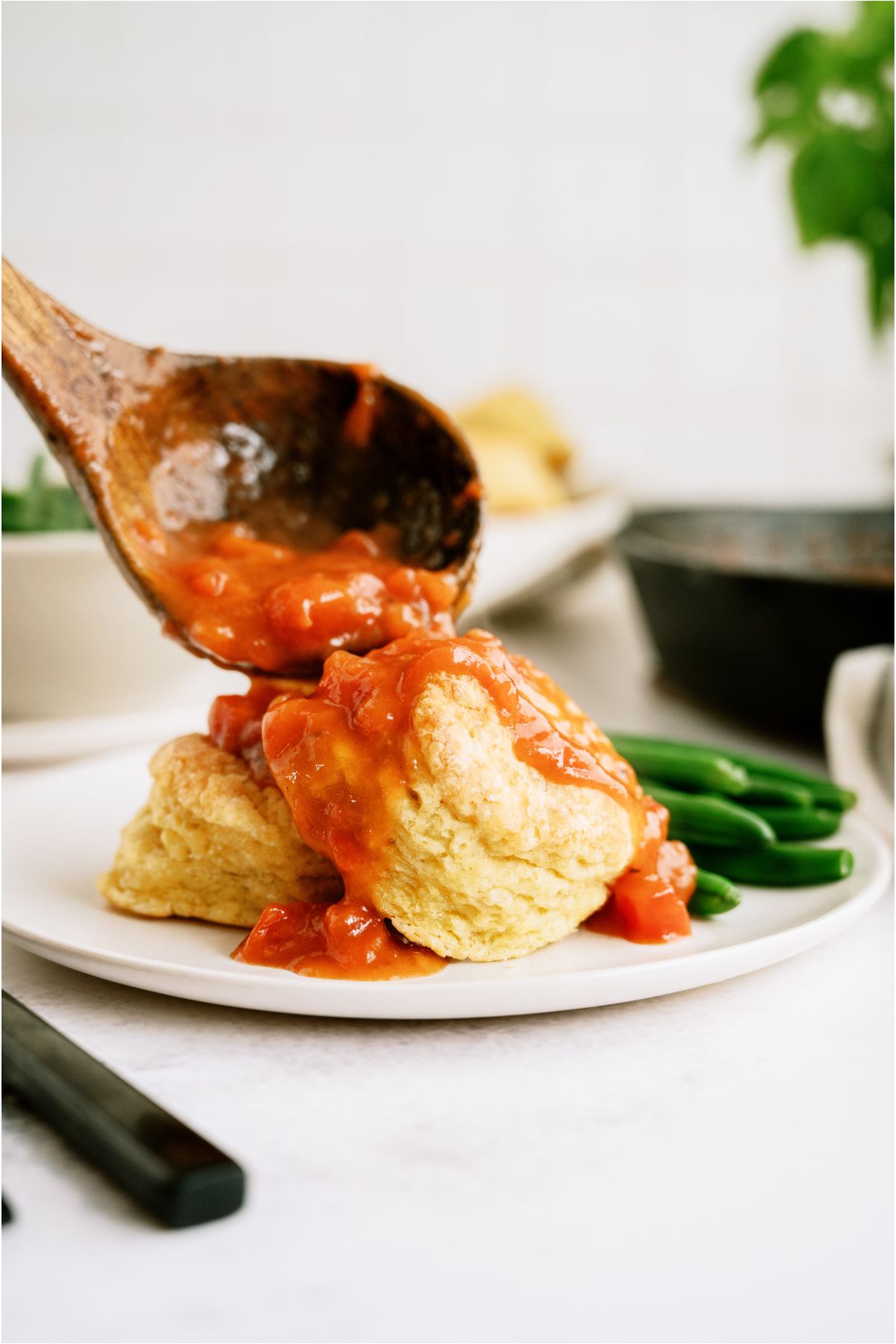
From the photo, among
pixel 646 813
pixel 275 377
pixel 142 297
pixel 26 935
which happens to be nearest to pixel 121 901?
pixel 26 935

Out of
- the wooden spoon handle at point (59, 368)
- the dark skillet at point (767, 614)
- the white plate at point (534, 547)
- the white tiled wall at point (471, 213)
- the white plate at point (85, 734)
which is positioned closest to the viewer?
the wooden spoon handle at point (59, 368)

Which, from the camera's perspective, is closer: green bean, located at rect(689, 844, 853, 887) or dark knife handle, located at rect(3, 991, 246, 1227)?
dark knife handle, located at rect(3, 991, 246, 1227)

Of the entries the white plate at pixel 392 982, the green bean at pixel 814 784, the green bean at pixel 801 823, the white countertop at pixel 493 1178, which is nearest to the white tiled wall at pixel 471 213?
the green bean at pixel 814 784

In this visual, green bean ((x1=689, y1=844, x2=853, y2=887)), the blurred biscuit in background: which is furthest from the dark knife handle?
the blurred biscuit in background

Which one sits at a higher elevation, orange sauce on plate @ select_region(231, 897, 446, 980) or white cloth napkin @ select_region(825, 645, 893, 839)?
orange sauce on plate @ select_region(231, 897, 446, 980)

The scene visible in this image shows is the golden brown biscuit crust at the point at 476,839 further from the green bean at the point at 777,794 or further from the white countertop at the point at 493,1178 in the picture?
the green bean at the point at 777,794

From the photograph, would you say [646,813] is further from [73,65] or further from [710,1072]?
[73,65]

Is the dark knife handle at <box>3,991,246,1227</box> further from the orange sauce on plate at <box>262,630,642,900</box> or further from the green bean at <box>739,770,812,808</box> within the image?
the green bean at <box>739,770,812,808</box>
